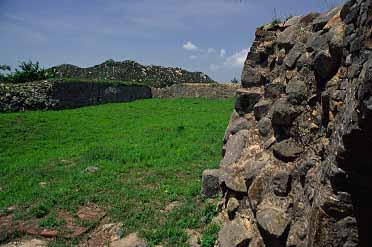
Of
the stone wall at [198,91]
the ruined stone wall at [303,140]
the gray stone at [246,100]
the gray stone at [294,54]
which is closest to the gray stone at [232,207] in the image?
the ruined stone wall at [303,140]

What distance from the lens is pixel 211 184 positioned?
6.02 m

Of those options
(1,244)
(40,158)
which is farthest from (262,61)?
(40,158)

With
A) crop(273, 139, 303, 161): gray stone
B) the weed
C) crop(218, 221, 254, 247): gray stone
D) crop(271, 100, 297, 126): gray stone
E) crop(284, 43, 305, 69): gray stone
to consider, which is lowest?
the weed

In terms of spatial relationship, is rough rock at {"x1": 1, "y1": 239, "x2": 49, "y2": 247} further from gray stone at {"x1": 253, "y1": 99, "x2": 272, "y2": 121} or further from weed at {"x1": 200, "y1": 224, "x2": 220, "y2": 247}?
gray stone at {"x1": 253, "y1": 99, "x2": 272, "y2": 121}

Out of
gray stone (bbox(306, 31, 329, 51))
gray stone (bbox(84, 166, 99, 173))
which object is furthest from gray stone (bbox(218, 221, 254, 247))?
gray stone (bbox(84, 166, 99, 173))

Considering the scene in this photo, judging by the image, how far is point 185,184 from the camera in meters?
6.85

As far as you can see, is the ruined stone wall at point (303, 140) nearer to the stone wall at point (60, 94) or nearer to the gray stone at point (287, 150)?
the gray stone at point (287, 150)

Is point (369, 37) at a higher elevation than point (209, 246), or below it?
higher

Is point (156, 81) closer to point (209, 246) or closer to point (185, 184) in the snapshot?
point (185, 184)

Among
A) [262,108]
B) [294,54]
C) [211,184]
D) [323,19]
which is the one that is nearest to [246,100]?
[262,108]

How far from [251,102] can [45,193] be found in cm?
361

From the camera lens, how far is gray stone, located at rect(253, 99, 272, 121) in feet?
17.5

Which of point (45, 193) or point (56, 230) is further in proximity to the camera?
point (45, 193)

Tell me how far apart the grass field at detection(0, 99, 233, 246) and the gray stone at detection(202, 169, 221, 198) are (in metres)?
0.17
